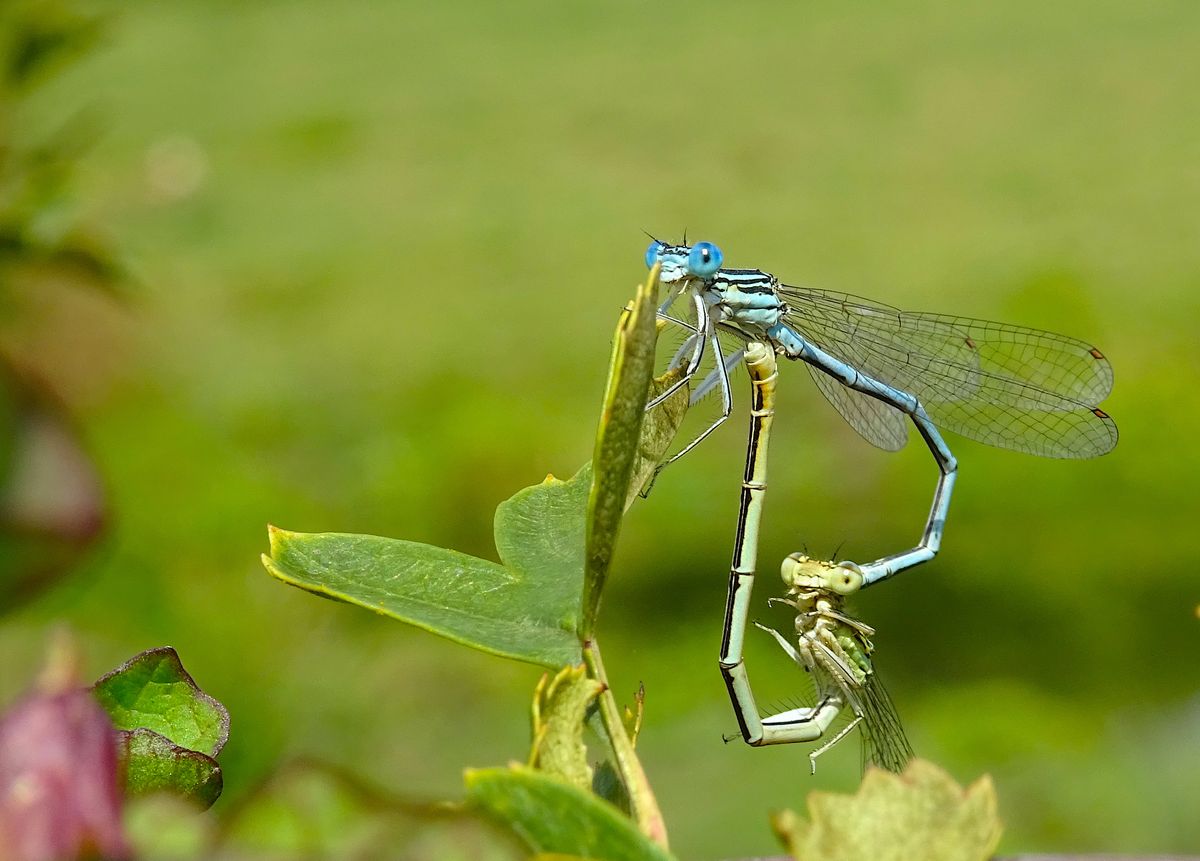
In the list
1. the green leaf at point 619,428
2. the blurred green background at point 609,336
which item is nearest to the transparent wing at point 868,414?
the blurred green background at point 609,336

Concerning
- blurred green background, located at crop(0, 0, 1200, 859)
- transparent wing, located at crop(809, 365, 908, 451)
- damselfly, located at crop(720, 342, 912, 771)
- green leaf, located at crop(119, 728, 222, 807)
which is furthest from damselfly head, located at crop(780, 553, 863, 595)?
blurred green background, located at crop(0, 0, 1200, 859)

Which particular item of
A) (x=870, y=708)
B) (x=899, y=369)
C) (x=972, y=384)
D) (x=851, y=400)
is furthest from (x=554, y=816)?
(x=972, y=384)

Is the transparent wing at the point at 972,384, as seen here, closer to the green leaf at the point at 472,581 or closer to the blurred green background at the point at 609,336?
the blurred green background at the point at 609,336

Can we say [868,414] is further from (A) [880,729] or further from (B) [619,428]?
(B) [619,428]

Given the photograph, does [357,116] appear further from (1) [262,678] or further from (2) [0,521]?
(2) [0,521]

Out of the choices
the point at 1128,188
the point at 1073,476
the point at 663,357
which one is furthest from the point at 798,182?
the point at 663,357

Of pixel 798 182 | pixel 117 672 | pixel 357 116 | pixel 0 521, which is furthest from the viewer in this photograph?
pixel 357 116
